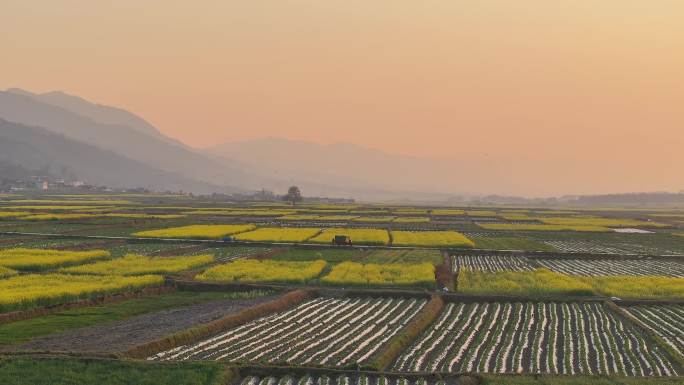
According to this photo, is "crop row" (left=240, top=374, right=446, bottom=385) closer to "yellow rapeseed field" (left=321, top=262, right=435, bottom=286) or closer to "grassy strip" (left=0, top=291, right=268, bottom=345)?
"grassy strip" (left=0, top=291, right=268, bottom=345)

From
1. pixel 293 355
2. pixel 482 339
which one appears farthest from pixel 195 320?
pixel 482 339

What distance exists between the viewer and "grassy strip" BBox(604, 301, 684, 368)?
715 inches

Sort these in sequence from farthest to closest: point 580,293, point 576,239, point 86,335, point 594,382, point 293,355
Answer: point 576,239
point 580,293
point 86,335
point 293,355
point 594,382

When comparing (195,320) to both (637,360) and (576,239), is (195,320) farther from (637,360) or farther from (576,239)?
(576,239)

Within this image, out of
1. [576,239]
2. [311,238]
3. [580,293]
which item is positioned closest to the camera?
[580,293]

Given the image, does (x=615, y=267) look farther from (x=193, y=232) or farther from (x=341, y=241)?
(x=193, y=232)

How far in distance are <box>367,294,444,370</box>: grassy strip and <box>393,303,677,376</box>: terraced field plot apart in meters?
0.27

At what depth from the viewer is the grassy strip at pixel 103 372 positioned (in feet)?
47.9

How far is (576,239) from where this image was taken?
60656 mm

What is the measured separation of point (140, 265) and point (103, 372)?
19.1 metres

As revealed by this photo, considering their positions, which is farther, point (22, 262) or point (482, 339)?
point (22, 262)

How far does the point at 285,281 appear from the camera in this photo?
3045 cm

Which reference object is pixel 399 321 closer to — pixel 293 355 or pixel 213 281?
pixel 293 355

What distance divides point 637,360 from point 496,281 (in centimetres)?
1371
